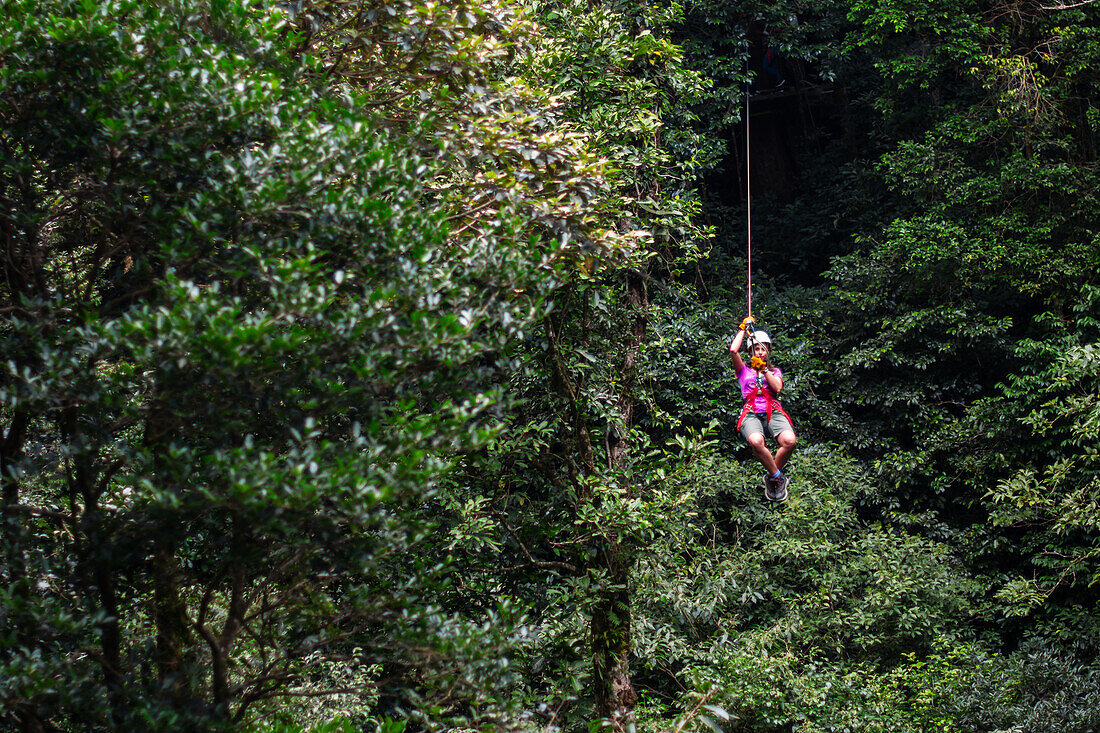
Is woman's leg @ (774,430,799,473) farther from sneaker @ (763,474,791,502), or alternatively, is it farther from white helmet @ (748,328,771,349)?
white helmet @ (748,328,771,349)

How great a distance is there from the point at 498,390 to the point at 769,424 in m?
3.34

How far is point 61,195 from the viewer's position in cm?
324

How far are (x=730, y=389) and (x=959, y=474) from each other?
275 cm

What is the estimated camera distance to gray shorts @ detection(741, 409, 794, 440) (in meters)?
5.88

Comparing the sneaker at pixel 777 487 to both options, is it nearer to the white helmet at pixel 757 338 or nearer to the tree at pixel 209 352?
the white helmet at pixel 757 338

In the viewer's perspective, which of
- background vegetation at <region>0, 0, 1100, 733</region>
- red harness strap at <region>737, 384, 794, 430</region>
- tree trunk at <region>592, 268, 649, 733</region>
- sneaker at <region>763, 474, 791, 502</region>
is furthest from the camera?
sneaker at <region>763, 474, 791, 502</region>

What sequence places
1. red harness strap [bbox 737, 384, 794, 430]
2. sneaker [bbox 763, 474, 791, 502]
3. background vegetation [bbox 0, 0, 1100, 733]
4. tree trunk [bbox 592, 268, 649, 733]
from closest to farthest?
background vegetation [bbox 0, 0, 1100, 733]
tree trunk [bbox 592, 268, 649, 733]
red harness strap [bbox 737, 384, 794, 430]
sneaker [bbox 763, 474, 791, 502]

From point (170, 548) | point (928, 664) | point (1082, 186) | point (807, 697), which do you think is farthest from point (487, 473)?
point (1082, 186)

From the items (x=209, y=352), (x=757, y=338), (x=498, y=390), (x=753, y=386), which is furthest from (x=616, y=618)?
(x=209, y=352)

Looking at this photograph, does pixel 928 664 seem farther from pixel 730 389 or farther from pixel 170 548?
pixel 170 548

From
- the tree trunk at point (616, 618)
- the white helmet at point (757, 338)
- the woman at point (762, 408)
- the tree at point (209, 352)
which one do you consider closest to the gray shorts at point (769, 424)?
the woman at point (762, 408)

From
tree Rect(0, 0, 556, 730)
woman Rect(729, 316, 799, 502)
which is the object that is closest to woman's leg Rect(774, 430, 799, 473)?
woman Rect(729, 316, 799, 502)

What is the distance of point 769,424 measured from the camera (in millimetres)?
5957

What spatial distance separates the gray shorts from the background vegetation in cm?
44
